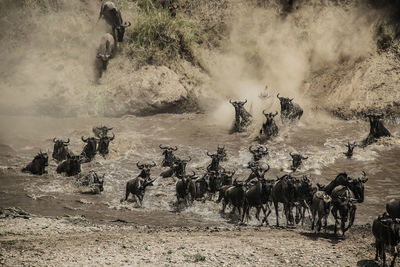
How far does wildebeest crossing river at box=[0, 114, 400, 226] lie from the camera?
16.9 m

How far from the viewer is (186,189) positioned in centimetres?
1769

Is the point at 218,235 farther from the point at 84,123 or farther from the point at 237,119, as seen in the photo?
Answer: the point at 84,123

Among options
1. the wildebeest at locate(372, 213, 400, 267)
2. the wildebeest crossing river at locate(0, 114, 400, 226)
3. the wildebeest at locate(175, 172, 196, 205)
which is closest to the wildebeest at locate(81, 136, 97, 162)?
the wildebeest crossing river at locate(0, 114, 400, 226)

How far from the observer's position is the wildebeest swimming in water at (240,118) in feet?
85.4

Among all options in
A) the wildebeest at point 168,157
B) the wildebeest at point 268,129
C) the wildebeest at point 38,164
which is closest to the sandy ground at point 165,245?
the wildebeest at point 38,164

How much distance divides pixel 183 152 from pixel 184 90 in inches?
286

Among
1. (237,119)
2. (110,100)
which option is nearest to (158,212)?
(237,119)

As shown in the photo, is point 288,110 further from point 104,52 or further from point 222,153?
point 104,52

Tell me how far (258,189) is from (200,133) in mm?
9998

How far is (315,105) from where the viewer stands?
28.5 meters

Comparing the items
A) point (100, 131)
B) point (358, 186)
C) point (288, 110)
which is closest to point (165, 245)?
point (358, 186)

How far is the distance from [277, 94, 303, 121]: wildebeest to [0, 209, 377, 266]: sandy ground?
461 inches

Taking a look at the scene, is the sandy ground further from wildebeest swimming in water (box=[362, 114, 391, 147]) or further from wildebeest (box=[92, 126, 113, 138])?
wildebeest swimming in water (box=[362, 114, 391, 147])

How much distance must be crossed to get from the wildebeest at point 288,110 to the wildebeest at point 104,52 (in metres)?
9.44
